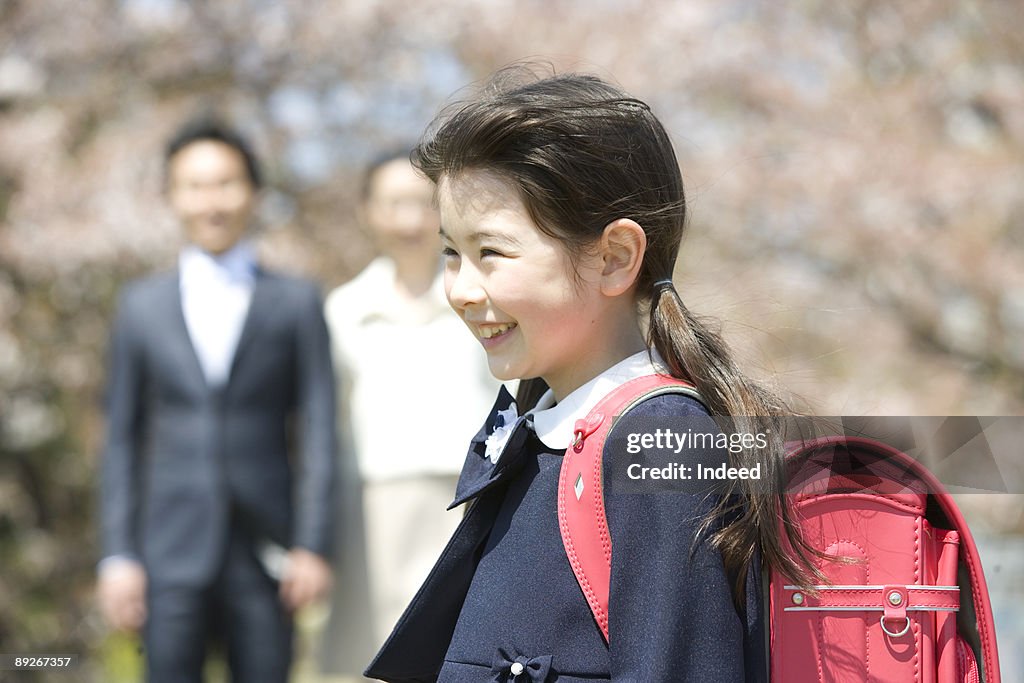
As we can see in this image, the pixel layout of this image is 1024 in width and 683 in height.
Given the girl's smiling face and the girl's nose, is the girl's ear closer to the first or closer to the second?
the girl's smiling face

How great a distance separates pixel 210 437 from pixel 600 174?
2000mm

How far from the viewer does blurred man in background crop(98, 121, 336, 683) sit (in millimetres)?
3127

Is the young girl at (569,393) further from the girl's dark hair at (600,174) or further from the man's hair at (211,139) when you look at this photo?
the man's hair at (211,139)

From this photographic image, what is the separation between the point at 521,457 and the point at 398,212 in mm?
2071

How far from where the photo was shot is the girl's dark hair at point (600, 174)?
4.58 ft

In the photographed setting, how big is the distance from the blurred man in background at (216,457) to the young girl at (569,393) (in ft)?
5.65

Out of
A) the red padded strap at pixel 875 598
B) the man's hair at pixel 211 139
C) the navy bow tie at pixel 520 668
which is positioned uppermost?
the man's hair at pixel 211 139

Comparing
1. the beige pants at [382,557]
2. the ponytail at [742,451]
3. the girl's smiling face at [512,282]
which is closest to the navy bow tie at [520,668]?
the ponytail at [742,451]

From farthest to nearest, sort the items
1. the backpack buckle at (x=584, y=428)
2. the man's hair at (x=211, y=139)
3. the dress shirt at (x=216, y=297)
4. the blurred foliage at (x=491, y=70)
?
the blurred foliage at (x=491, y=70)
the man's hair at (x=211, y=139)
the dress shirt at (x=216, y=297)
the backpack buckle at (x=584, y=428)

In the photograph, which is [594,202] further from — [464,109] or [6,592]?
[6,592]

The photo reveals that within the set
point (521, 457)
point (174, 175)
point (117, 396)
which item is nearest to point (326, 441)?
point (117, 396)

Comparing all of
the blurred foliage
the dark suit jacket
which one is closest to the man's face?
the dark suit jacket

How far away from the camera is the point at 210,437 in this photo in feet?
10.4

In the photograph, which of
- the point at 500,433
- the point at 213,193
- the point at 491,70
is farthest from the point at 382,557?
the point at 491,70
